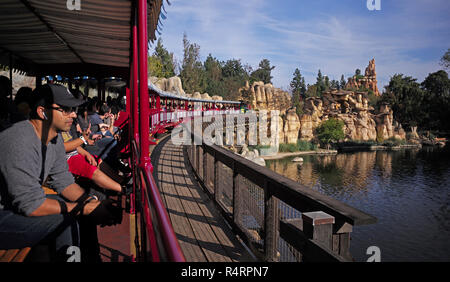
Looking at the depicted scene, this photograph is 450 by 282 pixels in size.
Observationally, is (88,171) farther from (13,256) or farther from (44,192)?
(44,192)

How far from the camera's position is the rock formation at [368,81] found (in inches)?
5625

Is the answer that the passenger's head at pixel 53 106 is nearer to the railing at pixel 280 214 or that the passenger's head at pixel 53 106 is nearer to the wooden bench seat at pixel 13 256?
the wooden bench seat at pixel 13 256

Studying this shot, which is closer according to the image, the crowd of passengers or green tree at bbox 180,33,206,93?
the crowd of passengers

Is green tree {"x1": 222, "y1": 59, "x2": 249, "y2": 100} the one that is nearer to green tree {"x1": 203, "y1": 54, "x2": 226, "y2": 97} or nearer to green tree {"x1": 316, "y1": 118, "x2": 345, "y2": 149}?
green tree {"x1": 203, "y1": 54, "x2": 226, "y2": 97}

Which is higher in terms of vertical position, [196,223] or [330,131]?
[196,223]

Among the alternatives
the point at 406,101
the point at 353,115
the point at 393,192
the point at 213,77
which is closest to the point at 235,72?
the point at 213,77

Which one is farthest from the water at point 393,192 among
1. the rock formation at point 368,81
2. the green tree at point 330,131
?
the rock formation at point 368,81

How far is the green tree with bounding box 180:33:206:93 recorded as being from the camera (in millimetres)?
81688

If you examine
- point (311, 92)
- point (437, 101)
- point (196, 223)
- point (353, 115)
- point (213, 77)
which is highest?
point (213, 77)

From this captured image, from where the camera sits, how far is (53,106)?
2.28 m

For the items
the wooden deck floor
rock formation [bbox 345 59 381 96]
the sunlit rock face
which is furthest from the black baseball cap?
rock formation [bbox 345 59 381 96]

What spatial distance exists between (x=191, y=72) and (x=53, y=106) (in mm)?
84396

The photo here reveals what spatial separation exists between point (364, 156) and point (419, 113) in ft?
82.6

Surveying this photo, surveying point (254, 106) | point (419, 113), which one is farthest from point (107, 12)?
point (419, 113)
